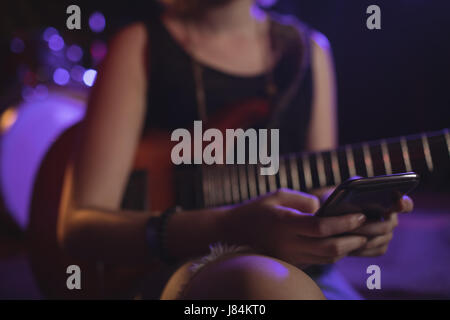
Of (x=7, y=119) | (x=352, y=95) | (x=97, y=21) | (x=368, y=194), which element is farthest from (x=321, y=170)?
(x=97, y=21)

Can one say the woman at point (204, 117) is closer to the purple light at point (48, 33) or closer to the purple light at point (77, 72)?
the purple light at point (48, 33)

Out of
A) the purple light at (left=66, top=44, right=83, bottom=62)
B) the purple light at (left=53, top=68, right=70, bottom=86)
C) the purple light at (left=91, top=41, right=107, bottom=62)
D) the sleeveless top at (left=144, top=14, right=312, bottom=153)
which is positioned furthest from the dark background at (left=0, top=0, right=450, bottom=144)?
the purple light at (left=53, top=68, right=70, bottom=86)

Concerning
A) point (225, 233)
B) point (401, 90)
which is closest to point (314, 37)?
point (401, 90)

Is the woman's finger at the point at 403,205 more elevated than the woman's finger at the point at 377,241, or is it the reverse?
the woman's finger at the point at 403,205

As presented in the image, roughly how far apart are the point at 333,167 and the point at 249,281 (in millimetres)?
307

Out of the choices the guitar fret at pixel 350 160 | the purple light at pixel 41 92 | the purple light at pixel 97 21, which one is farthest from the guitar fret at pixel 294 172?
the purple light at pixel 41 92

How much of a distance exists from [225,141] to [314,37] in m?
0.50

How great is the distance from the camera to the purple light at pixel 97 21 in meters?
1.55

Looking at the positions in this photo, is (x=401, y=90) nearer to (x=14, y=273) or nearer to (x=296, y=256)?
(x=296, y=256)

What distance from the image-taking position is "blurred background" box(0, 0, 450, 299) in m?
0.73

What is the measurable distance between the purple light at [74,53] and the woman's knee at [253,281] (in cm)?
219

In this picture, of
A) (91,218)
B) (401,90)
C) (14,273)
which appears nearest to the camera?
(91,218)

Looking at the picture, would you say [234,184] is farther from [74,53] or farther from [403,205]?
[74,53]
